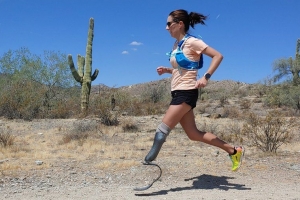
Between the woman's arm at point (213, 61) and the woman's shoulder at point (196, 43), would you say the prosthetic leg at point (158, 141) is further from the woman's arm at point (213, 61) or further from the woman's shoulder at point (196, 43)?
the woman's shoulder at point (196, 43)

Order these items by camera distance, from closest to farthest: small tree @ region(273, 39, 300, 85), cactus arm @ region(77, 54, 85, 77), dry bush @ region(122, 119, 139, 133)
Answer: dry bush @ region(122, 119, 139, 133)
cactus arm @ region(77, 54, 85, 77)
small tree @ region(273, 39, 300, 85)

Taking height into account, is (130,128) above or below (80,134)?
above

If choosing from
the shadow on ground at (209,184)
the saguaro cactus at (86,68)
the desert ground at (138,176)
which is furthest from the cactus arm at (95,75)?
the shadow on ground at (209,184)

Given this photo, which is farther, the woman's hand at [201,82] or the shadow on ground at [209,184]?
the shadow on ground at [209,184]

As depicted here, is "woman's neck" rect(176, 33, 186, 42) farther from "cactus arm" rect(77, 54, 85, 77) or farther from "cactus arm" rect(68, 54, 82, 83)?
"cactus arm" rect(77, 54, 85, 77)

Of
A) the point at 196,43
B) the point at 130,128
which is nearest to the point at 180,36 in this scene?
the point at 196,43

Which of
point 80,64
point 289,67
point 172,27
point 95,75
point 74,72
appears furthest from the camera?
point 289,67

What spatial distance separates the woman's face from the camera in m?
3.86

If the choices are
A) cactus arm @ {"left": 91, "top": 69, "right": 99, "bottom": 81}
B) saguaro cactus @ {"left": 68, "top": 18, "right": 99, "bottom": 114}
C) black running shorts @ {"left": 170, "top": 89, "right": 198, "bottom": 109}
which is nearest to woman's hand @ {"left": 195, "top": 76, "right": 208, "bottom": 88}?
black running shorts @ {"left": 170, "top": 89, "right": 198, "bottom": 109}

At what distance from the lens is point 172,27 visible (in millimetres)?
3875

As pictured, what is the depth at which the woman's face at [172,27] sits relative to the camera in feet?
12.7

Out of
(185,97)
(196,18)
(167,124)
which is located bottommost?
(167,124)

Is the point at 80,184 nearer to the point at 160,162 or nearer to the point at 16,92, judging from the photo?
the point at 160,162

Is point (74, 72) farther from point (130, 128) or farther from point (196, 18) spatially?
point (196, 18)
